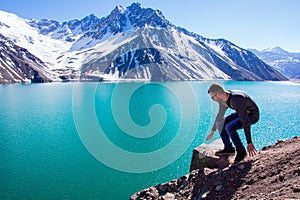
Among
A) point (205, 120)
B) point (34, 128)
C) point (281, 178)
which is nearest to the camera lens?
point (281, 178)

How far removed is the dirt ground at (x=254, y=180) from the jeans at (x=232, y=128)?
751mm

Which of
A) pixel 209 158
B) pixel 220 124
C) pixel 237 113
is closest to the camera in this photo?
pixel 237 113

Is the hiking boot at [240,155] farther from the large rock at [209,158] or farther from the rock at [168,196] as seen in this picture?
the rock at [168,196]

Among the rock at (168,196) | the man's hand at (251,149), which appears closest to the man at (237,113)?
the man's hand at (251,149)

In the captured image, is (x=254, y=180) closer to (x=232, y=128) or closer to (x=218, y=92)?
(x=232, y=128)

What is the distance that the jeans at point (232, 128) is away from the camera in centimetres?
949

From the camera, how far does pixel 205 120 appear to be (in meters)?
62.2

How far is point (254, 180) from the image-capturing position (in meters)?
8.66

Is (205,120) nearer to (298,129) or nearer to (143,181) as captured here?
(298,129)

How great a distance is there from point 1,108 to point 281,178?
87.6m

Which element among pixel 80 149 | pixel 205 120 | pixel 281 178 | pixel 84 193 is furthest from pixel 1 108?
pixel 281 178

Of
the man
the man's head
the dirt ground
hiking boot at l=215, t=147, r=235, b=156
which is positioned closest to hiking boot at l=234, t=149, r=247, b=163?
the man

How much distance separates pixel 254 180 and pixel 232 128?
6.25 ft

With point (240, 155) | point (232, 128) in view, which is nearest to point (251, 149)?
point (240, 155)
